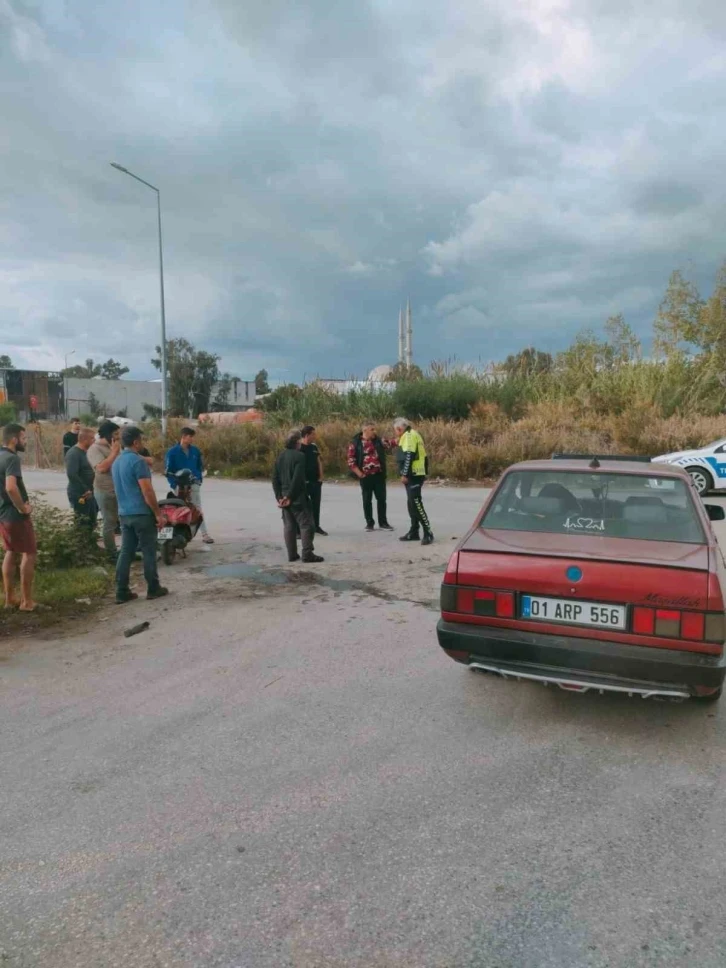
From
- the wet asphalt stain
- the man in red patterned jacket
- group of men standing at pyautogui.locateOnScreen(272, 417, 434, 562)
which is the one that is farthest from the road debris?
the man in red patterned jacket

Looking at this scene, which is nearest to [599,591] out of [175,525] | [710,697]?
[710,697]

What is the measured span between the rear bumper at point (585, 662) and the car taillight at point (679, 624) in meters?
0.09

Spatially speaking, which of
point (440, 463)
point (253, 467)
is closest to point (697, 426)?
point (440, 463)

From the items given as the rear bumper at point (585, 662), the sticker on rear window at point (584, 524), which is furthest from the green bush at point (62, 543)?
the sticker on rear window at point (584, 524)

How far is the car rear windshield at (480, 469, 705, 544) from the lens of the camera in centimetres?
422

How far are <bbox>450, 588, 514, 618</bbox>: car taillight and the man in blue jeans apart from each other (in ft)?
12.8

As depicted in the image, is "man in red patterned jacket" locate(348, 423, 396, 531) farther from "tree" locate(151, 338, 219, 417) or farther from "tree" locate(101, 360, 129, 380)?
"tree" locate(101, 360, 129, 380)

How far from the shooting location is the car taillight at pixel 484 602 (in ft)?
12.6

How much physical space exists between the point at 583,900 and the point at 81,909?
1823 mm

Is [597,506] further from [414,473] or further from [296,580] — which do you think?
[414,473]

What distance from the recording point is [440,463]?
65.2ft

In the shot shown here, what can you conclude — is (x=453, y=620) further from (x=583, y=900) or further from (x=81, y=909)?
(x=81, y=909)

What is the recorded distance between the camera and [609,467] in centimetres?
467

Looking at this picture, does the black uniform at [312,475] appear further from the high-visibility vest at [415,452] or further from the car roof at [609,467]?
the car roof at [609,467]
